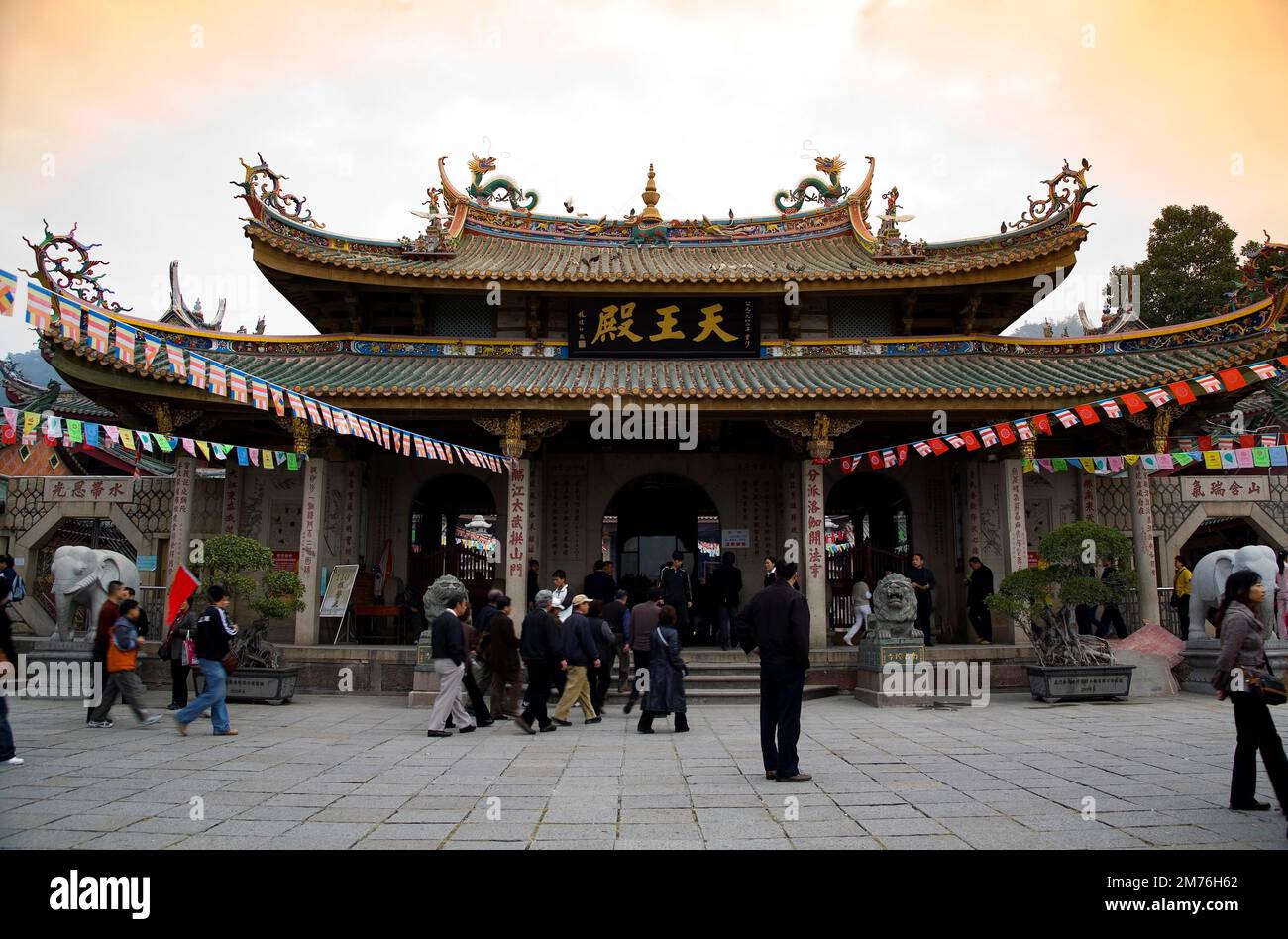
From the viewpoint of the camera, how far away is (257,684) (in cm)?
1109

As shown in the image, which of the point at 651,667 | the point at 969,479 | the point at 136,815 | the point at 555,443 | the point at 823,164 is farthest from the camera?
the point at 823,164

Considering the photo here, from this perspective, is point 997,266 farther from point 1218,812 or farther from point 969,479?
point 1218,812

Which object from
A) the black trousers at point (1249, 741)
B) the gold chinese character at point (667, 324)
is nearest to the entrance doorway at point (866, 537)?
the gold chinese character at point (667, 324)

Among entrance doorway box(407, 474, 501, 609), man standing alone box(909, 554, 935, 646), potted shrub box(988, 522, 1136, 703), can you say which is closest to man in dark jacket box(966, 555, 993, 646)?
man standing alone box(909, 554, 935, 646)

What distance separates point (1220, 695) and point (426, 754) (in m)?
6.02

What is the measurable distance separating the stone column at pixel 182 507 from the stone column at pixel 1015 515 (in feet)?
42.8

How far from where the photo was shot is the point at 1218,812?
204 inches

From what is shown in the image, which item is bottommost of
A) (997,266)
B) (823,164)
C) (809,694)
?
(809,694)

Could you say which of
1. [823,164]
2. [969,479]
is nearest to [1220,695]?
[969,479]

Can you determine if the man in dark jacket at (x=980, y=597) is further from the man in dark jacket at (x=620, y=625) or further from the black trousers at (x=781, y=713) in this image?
the black trousers at (x=781, y=713)

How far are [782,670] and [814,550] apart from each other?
7459 mm

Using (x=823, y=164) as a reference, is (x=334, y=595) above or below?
below

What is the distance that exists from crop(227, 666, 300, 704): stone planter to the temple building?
2162 mm

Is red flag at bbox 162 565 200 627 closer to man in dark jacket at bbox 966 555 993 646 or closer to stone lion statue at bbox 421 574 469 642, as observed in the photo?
stone lion statue at bbox 421 574 469 642
